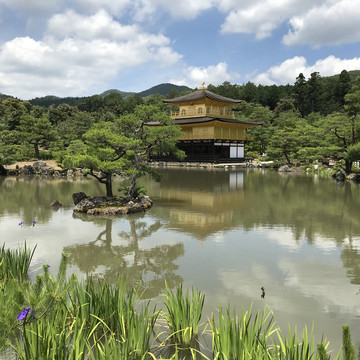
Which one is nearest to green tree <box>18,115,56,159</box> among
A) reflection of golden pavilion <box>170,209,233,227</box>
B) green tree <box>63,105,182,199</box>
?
green tree <box>63,105,182,199</box>

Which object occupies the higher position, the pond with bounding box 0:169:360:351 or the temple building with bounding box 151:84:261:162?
the temple building with bounding box 151:84:261:162

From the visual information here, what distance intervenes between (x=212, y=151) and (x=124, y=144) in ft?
92.6

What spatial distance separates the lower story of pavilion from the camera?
1593 inches

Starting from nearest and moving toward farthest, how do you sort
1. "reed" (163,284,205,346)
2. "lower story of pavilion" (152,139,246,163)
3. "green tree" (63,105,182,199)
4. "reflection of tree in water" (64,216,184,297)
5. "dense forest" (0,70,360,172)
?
"reed" (163,284,205,346)
"reflection of tree in water" (64,216,184,297)
"green tree" (63,105,182,199)
"dense forest" (0,70,360,172)
"lower story of pavilion" (152,139,246,163)

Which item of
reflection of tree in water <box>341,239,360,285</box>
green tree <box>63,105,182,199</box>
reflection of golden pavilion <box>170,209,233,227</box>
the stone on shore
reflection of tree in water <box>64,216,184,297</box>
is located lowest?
reflection of tree in water <box>341,239,360,285</box>

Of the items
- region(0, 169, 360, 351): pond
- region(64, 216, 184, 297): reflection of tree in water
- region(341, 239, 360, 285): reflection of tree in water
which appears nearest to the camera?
region(0, 169, 360, 351): pond

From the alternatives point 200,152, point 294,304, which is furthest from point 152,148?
point 200,152

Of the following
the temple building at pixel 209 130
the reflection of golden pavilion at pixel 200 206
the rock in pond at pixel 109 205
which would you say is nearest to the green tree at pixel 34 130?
the temple building at pixel 209 130

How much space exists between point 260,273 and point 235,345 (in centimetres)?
347

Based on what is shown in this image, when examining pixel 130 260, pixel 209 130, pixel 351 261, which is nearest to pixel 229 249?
pixel 130 260

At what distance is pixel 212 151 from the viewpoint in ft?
134

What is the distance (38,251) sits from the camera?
26.1 feet

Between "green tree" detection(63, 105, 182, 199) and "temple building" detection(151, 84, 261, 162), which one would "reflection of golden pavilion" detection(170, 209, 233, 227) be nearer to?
"green tree" detection(63, 105, 182, 199)

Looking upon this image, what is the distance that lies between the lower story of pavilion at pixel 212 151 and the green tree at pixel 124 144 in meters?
25.2
